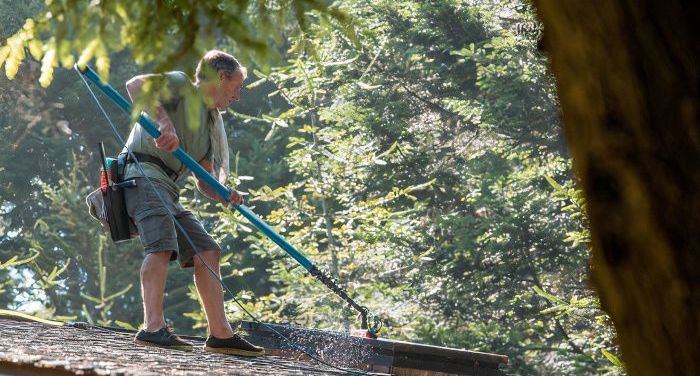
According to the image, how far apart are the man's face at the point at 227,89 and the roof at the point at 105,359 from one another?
125cm

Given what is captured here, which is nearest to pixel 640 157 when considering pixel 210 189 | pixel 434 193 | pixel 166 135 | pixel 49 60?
pixel 49 60

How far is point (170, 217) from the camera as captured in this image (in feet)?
19.8

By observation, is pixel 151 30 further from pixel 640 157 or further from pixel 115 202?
pixel 115 202

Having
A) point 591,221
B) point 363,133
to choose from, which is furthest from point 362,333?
point 363,133

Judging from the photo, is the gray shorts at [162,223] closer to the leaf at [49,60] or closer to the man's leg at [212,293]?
the man's leg at [212,293]

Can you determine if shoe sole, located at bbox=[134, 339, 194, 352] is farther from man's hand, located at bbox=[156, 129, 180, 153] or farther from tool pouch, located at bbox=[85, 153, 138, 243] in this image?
man's hand, located at bbox=[156, 129, 180, 153]

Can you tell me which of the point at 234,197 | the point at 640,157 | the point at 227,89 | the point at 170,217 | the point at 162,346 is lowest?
the point at 162,346

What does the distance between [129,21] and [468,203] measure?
18.3 m

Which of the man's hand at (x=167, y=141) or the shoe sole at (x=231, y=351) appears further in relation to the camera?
the shoe sole at (x=231, y=351)

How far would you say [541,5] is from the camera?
103 inches

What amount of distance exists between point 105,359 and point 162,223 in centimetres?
148

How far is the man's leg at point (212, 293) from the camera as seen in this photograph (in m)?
6.07

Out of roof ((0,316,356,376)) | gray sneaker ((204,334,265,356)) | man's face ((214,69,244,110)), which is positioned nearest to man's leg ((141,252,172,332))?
roof ((0,316,356,376))

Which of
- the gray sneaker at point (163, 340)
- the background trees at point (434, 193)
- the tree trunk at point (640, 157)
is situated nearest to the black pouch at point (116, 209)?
the gray sneaker at point (163, 340)
